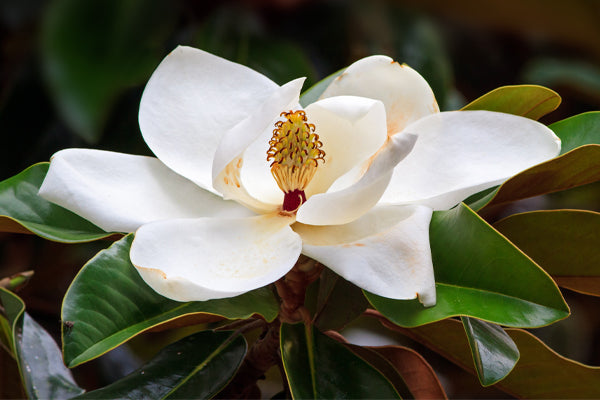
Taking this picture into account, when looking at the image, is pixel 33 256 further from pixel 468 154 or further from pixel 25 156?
pixel 468 154

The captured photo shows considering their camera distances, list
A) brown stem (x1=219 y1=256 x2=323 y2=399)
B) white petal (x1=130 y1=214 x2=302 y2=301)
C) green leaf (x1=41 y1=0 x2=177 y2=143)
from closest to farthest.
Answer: white petal (x1=130 y1=214 x2=302 y2=301) < brown stem (x1=219 y1=256 x2=323 y2=399) < green leaf (x1=41 y1=0 x2=177 y2=143)

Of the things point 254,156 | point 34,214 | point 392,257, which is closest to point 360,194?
point 392,257

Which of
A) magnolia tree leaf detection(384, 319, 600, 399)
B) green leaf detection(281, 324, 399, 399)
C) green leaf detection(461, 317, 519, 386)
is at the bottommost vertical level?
magnolia tree leaf detection(384, 319, 600, 399)

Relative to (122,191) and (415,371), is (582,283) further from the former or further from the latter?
(122,191)

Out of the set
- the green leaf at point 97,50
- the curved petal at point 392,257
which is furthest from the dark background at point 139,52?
the curved petal at point 392,257

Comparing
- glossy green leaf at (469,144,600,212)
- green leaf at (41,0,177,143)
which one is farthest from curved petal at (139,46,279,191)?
green leaf at (41,0,177,143)

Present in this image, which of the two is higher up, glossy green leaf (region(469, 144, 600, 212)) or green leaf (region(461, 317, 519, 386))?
glossy green leaf (region(469, 144, 600, 212))

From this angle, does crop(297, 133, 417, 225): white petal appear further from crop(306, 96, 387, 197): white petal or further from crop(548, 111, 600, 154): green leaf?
crop(548, 111, 600, 154): green leaf
